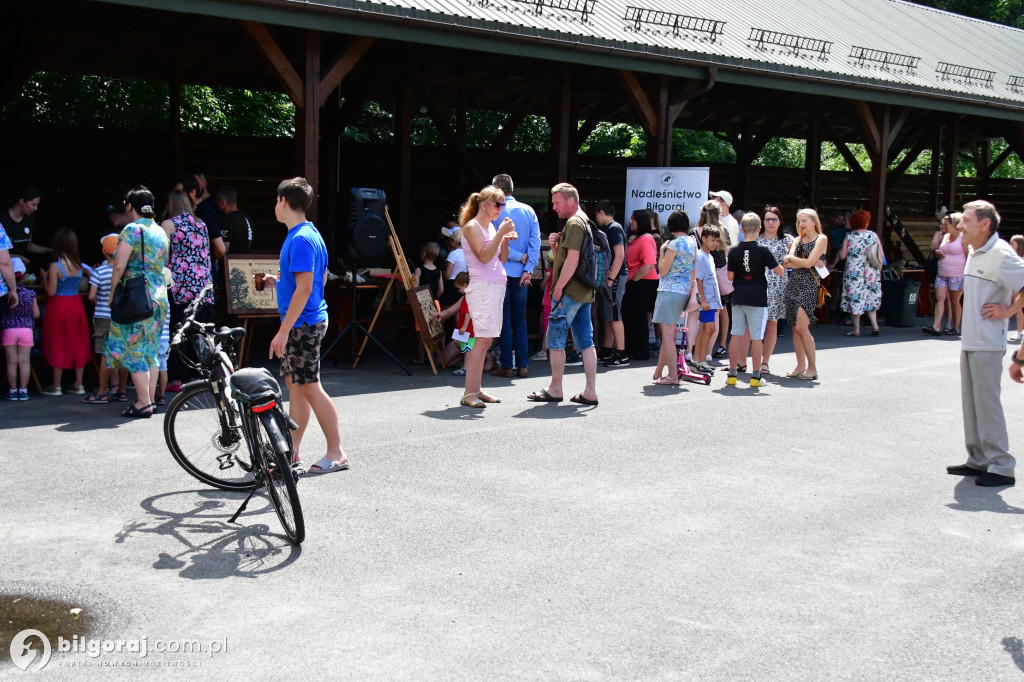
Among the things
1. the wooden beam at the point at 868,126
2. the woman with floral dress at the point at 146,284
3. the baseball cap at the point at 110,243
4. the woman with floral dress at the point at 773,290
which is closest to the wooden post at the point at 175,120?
the baseball cap at the point at 110,243

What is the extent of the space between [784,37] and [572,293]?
957 centimetres

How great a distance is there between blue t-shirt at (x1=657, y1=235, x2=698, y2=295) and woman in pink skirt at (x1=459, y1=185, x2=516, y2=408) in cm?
197

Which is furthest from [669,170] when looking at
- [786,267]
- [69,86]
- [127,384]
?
[69,86]

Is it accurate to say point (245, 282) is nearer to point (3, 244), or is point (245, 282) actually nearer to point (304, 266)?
point (3, 244)

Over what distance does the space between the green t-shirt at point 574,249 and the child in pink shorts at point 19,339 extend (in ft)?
14.6

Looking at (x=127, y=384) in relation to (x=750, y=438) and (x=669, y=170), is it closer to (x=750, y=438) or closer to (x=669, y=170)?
(x=750, y=438)

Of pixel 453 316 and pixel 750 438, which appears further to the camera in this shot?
pixel 453 316

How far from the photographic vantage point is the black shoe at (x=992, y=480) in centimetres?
676

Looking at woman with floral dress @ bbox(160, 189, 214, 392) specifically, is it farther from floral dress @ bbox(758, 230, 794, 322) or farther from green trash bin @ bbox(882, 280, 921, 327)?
green trash bin @ bbox(882, 280, 921, 327)

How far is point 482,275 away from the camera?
8.80 metres

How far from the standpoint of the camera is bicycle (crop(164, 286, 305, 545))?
208 inches

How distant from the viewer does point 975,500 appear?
21.1 feet

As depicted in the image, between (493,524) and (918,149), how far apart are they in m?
18.2

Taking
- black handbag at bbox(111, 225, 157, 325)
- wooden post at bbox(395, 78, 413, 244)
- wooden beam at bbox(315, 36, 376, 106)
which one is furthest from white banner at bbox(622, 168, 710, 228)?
black handbag at bbox(111, 225, 157, 325)
